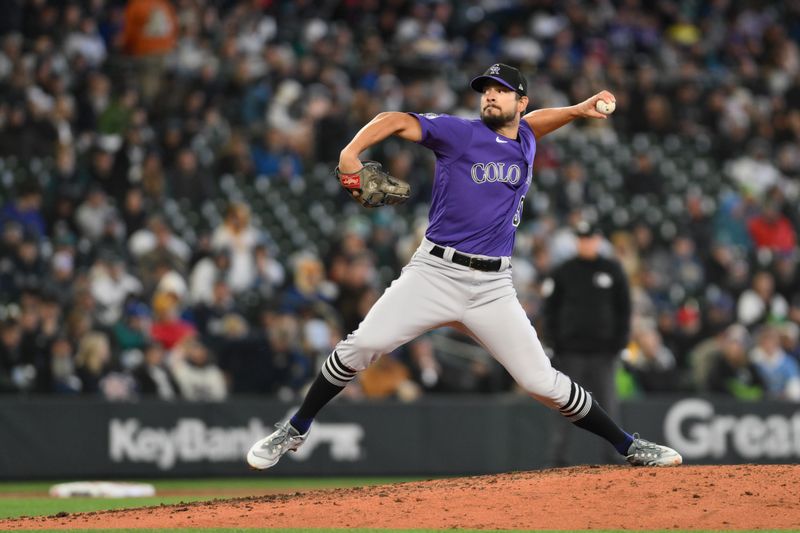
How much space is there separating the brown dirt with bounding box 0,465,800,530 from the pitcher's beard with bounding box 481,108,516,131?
1932 mm

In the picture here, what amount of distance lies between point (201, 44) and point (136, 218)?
3449 mm

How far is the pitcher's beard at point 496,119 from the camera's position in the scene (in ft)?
23.6

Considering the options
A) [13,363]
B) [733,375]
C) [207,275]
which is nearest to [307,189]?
[207,275]

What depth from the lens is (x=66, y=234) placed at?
14242 millimetres

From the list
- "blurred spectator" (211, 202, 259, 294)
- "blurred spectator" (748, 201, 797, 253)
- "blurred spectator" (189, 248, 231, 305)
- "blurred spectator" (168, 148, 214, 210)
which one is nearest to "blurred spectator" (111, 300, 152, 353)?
"blurred spectator" (189, 248, 231, 305)

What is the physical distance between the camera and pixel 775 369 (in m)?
15.1

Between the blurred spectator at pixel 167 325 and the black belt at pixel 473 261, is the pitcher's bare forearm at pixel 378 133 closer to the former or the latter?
the black belt at pixel 473 261

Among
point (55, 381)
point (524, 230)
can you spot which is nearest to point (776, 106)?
point (524, 230)

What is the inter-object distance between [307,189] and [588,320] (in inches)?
253

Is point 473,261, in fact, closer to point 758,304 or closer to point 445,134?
point 445,134

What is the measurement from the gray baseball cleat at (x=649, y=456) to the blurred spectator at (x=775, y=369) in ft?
24.5

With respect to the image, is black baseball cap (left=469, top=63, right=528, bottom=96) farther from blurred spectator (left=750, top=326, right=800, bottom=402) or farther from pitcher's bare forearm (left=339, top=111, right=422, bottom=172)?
blurred spectator (left=750, top=326, right=800, bottom=402)

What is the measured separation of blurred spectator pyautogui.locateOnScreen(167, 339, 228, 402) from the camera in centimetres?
1306

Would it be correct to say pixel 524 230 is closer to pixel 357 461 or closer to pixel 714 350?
pixel 714 350
